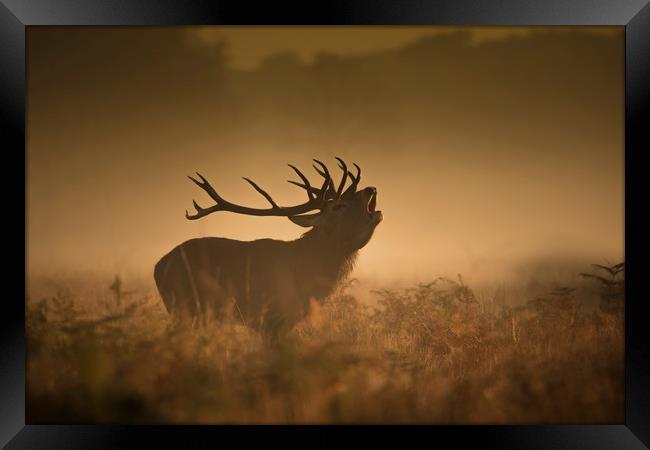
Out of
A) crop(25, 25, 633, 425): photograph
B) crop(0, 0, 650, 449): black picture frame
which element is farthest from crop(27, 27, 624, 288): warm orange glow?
crop(0, 0, 650, 449): black picture frame

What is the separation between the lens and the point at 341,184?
12.7ft

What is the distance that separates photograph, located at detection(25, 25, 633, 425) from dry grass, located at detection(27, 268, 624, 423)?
1 cm

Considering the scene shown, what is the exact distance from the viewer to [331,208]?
3.91 m

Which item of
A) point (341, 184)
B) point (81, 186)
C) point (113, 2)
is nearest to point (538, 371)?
point (341, 184)

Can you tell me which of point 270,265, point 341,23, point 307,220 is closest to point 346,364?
point 270,265

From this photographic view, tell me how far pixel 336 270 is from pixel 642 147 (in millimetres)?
1907

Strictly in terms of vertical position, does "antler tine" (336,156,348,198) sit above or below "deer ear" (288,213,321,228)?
above

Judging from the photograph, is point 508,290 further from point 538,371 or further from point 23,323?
point 23,323

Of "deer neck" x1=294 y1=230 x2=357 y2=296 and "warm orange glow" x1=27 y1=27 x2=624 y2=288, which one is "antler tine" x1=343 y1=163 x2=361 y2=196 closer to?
"warm orange glow" x1=27 y1=27 x2=624 y2=288

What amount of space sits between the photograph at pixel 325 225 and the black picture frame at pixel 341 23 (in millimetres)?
120

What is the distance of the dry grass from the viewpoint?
3850 mm

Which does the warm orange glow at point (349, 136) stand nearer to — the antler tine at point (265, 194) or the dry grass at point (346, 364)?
the antler tine at point (265, 194)

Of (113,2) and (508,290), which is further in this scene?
(508,290)

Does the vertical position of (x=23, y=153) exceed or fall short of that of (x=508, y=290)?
it exceeds it
